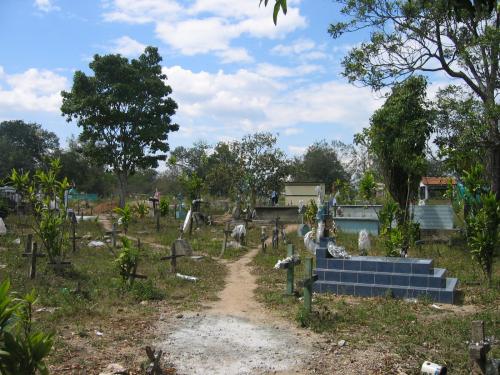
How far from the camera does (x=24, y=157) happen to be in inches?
1768

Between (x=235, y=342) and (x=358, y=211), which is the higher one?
(x=358, y=211)

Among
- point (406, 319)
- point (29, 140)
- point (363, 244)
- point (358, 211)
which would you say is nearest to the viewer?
point (406, 319)

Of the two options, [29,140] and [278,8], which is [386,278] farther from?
[29,140]

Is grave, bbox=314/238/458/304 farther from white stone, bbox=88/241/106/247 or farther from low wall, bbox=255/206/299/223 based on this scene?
low wall, bbox=255/206/299/223

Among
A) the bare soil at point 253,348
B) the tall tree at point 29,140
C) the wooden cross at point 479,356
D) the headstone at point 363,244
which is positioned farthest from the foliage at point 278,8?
the tall tree at point 29,140

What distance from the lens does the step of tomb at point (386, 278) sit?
1023 cm

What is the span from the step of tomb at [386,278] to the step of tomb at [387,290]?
9 cm

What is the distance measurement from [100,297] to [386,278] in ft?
18.2

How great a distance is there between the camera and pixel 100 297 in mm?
10016

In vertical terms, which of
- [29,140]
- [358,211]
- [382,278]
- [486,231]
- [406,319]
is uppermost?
[29,140]

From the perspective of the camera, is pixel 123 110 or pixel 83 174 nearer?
pixel 123 110

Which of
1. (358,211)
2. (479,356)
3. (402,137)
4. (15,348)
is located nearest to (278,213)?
(358,211)

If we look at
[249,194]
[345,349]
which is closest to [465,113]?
[345,349]

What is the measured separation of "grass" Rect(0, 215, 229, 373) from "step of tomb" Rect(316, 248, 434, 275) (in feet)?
7.95
